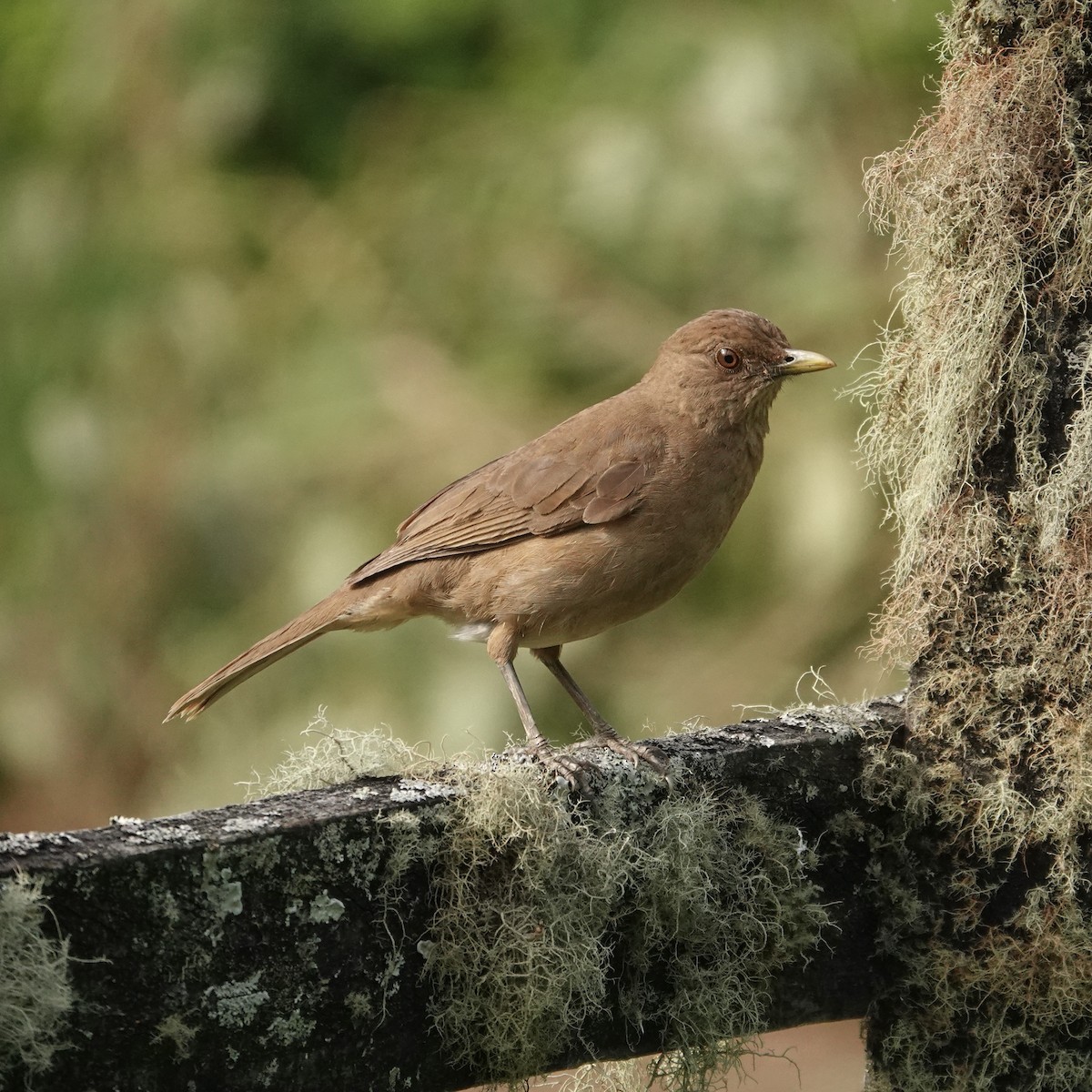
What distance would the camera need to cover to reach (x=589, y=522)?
3541 mm

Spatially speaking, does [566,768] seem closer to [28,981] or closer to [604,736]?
[604,736]

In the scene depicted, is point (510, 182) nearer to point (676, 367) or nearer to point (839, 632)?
point (839, 632)

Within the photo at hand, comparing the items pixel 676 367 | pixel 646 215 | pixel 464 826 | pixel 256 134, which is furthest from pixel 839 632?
pixel 464 826

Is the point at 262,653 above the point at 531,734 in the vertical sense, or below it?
above

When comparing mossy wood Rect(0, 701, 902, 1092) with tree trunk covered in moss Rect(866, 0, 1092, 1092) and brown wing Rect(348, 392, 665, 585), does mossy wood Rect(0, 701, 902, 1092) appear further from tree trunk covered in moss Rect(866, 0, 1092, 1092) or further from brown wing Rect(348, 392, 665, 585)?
brown wing Rect(348, 392, 665, 585)

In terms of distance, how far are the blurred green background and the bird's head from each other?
2.07 metres

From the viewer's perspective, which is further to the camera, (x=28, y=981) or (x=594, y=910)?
(x=594, y=910)

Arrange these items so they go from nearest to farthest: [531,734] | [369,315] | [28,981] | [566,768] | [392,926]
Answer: [28,981] → [392,926] → [566,768] → [531,734] → [369,315]

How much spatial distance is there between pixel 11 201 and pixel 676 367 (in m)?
4.37

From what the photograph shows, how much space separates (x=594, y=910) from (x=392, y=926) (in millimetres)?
341

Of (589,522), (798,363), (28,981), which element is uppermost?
(798,363)

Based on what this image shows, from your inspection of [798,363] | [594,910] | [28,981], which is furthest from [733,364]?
[28,981]

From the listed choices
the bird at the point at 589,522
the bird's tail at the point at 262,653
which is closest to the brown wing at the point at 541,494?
the bird at the point at 589,522

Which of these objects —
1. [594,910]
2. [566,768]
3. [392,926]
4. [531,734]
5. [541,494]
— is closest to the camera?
[392,926]
